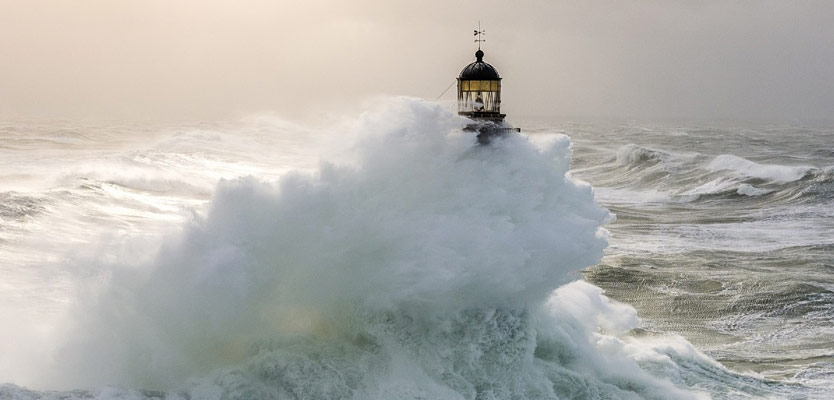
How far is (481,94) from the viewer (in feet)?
38.0

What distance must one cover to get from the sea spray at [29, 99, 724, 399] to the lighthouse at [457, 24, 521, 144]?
1.44 feet

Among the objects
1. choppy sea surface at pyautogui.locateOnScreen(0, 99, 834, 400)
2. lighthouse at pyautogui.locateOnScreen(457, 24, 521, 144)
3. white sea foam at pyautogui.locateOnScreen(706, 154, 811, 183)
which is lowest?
white sea foam at pyautogui.locateOnScreen(706, 154, 811, 183)

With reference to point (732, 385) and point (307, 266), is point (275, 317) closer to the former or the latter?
point (307, 266)

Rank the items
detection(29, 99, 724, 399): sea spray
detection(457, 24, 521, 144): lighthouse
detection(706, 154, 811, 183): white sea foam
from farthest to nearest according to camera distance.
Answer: detection(706, 154, 811, 183): white sea foam, detection(457, 24, 521, 144): lighthouse, detection(29, 99, 724, 399): sea spray

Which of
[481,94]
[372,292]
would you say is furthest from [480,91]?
[372,292]

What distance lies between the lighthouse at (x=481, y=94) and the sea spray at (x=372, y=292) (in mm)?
439

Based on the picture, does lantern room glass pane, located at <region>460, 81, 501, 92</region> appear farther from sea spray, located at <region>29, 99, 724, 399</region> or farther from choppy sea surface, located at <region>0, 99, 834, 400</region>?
sea spray, located at <region>29, 99, 724, 399</region>

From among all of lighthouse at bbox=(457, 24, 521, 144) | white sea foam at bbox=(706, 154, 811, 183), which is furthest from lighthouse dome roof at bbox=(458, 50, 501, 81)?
white sea foam at bbox=(706, 154, 811, 183)

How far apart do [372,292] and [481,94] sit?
3483mm

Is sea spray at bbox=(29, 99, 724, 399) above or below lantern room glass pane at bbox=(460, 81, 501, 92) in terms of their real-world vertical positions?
below

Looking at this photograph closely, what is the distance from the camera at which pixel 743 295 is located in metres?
15.7

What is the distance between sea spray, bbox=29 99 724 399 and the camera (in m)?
9.16

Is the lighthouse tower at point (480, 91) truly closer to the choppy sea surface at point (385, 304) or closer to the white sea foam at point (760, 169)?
the choppy sea surface at point (385, 304)

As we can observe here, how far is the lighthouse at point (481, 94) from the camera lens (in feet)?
37.4
